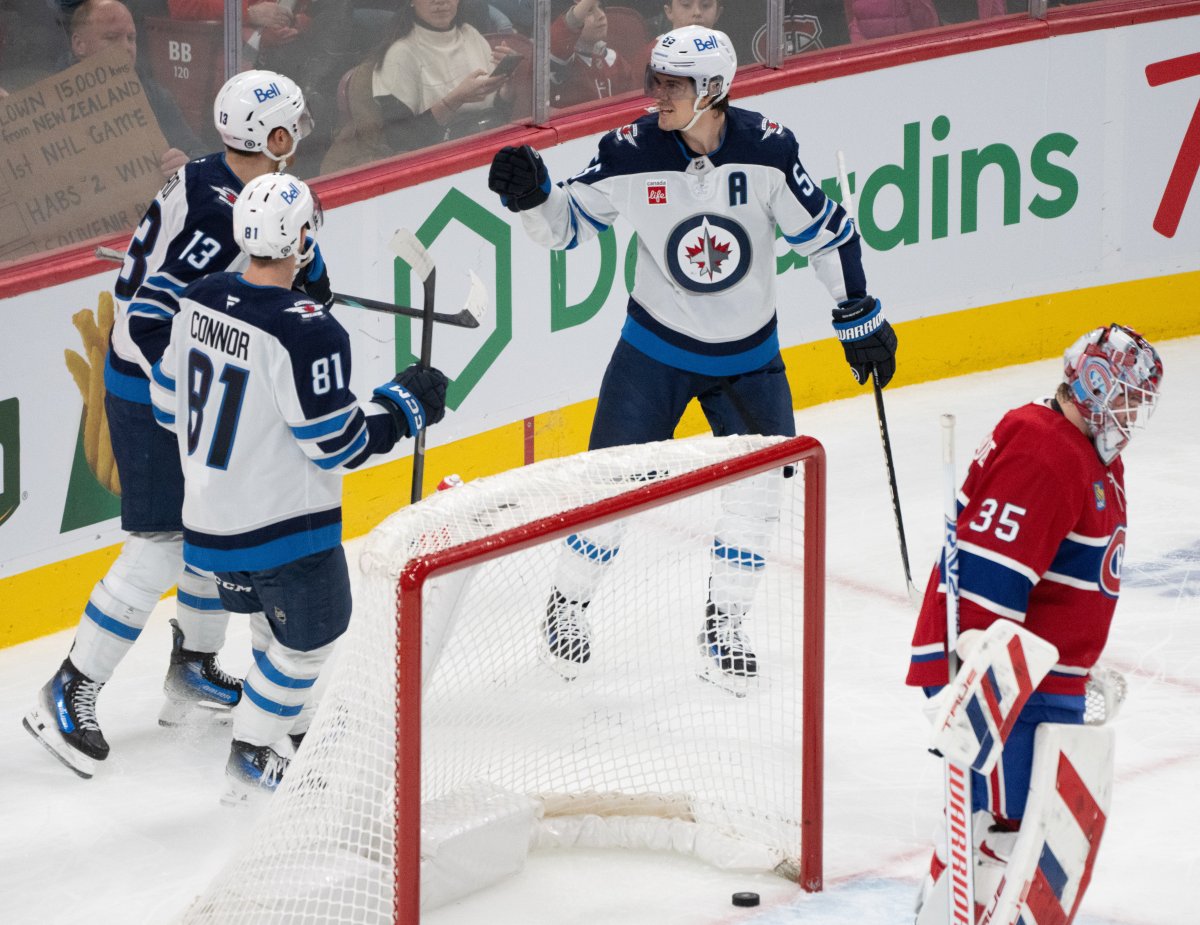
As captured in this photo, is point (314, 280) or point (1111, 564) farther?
point (314, 280)

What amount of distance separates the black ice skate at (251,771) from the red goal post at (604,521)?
0.93 m

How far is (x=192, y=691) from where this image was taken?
13.3 feet

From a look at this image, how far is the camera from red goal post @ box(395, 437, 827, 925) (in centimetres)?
264

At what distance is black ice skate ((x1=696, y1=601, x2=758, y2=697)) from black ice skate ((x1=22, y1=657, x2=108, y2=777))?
4.05 feet

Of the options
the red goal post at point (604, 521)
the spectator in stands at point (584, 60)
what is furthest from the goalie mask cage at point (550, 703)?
the spectator in stands at point (584, 60)

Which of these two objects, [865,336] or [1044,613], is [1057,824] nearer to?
[1044,613]

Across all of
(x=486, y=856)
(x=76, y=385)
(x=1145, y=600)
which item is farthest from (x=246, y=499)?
(x=1145, y=600)

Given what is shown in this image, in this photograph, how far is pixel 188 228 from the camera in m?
3.67

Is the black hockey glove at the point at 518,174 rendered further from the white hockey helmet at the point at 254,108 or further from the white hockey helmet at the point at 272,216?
the white hockey helmet at the point at 272,216

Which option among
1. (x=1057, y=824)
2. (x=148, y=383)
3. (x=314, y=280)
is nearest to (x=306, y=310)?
(x=314, y=280)

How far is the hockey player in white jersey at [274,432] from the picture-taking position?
3.26m

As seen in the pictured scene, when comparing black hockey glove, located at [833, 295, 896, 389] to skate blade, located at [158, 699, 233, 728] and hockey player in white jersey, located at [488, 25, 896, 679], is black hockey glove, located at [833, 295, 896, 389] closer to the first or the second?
hockey player in white jersey, located at [488, 25, 896, 679]

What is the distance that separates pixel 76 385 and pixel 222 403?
1.24 metres

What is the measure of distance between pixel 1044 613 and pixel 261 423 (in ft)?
4.61
